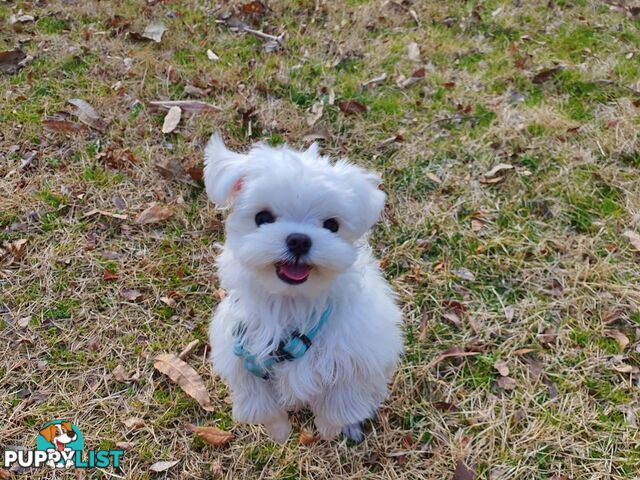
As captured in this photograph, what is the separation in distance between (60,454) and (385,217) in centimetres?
236

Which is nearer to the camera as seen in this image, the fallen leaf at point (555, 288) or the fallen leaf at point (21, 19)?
the fallen leaf at point (555, 288)

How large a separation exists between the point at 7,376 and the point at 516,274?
303 cm

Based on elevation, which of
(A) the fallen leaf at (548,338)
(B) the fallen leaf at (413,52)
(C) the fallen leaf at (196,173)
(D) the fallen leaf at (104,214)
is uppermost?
(B) the fallen leaf at (413,52)

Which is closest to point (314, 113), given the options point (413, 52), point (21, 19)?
point (413, 52)

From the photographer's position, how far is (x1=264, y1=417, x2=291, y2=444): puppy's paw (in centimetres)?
254

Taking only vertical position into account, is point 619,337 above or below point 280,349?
below

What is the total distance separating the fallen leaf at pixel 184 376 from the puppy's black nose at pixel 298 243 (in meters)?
1.32

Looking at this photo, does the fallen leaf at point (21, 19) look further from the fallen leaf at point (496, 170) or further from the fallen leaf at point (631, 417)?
the fallen leaf at point (631, 417)

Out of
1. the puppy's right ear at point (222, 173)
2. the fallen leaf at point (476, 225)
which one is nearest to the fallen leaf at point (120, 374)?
the puppy's right ear at point (222, 173)

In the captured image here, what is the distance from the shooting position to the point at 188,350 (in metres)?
2.99

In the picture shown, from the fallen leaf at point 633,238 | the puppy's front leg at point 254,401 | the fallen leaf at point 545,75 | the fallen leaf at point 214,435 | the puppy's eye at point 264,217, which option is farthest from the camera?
the fallen leaf at point 545,75

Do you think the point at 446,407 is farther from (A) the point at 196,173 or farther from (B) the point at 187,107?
(B) the point at 187,107

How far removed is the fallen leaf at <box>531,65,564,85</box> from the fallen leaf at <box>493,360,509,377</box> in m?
2.87

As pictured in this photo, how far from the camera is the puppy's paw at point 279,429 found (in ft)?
8.35
